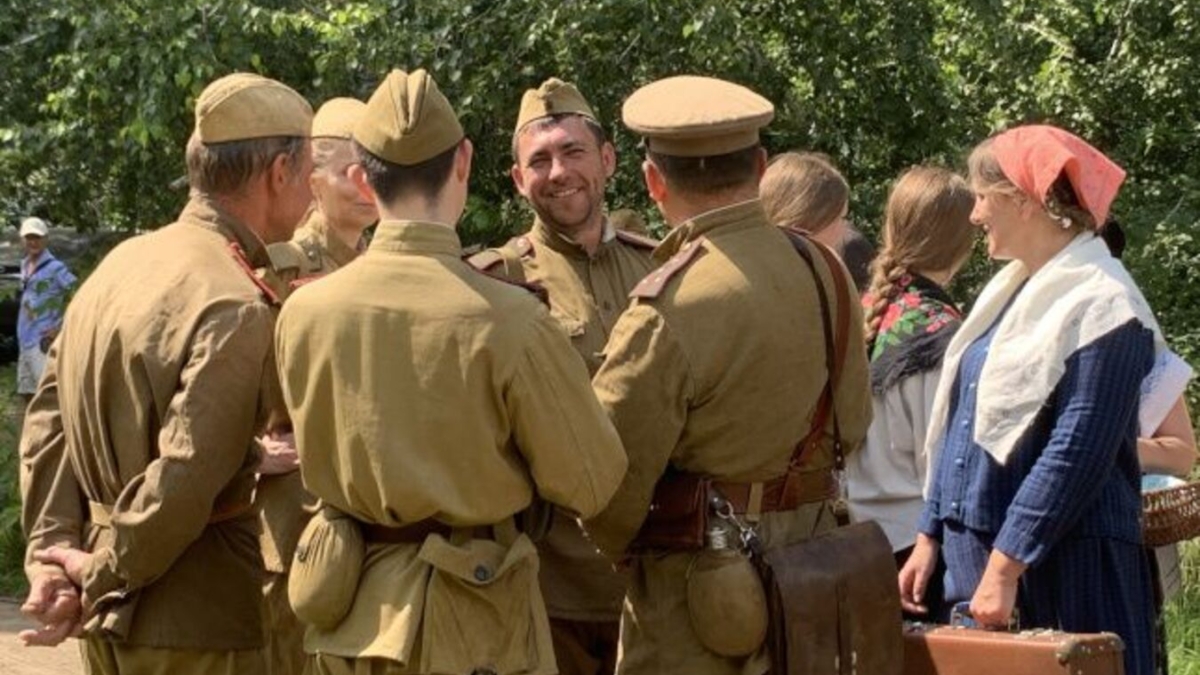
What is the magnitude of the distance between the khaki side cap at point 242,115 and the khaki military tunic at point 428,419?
2.21ft

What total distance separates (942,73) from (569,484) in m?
7.11

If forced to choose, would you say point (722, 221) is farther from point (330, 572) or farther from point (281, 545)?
point (281, 545)

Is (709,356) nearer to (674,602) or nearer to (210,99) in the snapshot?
(674,602)

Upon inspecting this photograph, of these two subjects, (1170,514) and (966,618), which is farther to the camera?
(1170,514)

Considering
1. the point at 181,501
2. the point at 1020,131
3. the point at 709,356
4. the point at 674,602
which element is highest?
the point at 1020,131

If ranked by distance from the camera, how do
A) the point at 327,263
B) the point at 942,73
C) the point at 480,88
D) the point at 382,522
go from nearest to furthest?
1. the point at 382,522
2. the point at 327,263
3. the point at 480,88
4. the point at 942,73

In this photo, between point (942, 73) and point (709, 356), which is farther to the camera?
point (942, 73)

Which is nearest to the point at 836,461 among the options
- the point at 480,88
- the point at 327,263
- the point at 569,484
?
the point at 569,484

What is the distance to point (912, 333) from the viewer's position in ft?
17.0

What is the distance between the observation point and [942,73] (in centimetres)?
1057

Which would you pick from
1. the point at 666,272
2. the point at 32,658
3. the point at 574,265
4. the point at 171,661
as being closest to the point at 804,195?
the point at 574,265

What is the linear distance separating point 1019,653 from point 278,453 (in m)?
1.73

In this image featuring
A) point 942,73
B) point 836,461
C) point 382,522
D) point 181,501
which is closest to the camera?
point 382,522

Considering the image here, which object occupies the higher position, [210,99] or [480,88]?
[210,99]
